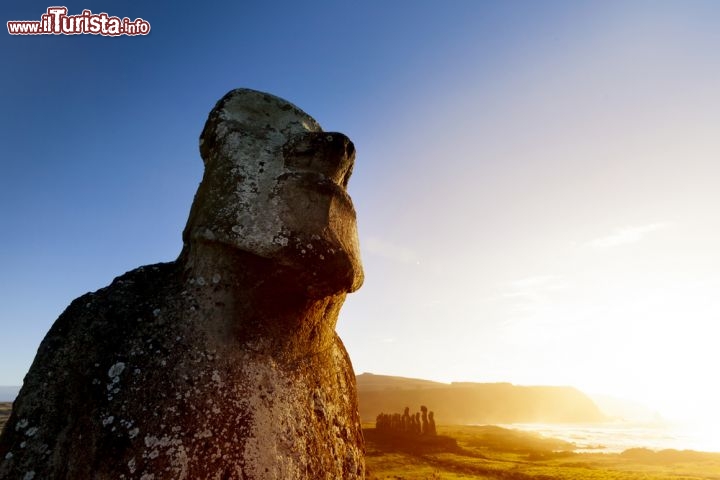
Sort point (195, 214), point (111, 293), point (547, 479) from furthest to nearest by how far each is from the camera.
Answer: point (547, 479)
point (195, 214)
point (111, 293)

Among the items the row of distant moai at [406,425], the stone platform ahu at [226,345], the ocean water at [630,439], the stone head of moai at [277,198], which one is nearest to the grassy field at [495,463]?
the row of distant moai at [406,425]

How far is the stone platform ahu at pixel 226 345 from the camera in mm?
2422

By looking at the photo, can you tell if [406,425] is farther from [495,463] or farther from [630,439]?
[630,439]

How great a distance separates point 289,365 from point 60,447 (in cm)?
135

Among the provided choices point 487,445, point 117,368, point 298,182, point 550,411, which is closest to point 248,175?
point 298,182

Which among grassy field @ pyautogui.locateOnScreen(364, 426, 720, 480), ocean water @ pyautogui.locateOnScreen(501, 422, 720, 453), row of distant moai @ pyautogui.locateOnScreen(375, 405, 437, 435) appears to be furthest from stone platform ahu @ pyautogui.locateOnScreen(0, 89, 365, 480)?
ocean water @ pyautogui.locateOnScreen(501, 422, 720, 453)

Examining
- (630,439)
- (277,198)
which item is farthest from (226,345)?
(630,439)

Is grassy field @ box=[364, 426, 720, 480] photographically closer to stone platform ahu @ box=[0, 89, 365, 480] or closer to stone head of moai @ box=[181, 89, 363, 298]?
stone platform ahu @ box=[0, 89, 365, 480]

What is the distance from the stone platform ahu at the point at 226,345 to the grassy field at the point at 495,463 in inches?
982

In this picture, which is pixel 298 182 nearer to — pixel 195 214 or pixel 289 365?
pixel 195 214

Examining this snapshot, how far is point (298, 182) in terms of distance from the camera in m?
3.18

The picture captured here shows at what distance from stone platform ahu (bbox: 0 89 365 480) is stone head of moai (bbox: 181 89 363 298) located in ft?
0.04

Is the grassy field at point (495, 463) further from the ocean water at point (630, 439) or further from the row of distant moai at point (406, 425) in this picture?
the ocean water at point (630, 439)

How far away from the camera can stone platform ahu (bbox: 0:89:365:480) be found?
242 cm
